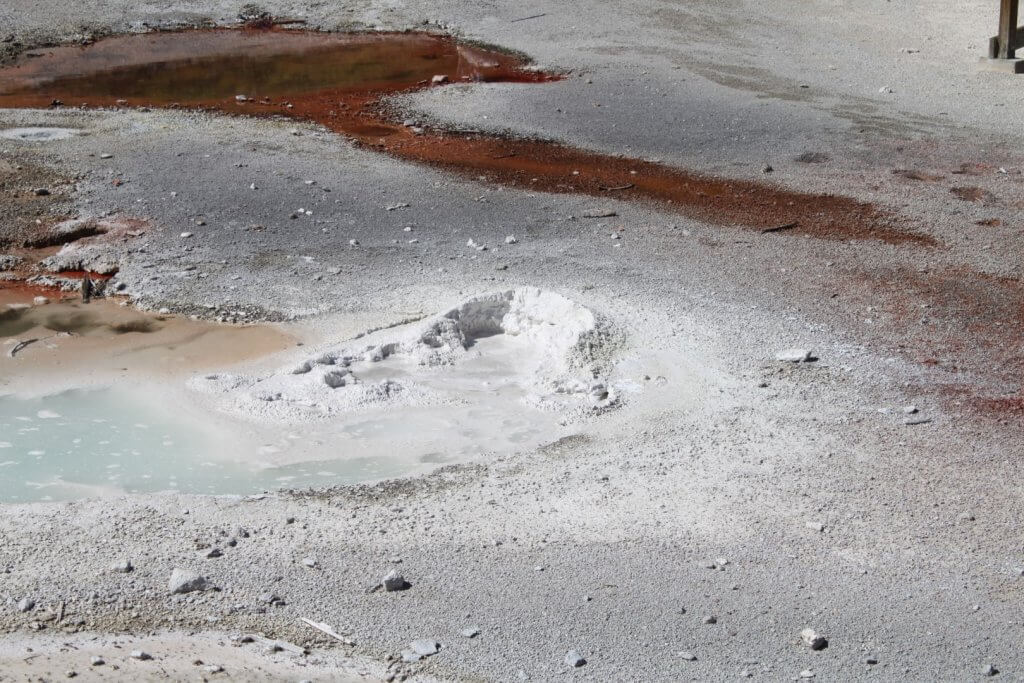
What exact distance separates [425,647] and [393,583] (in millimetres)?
365

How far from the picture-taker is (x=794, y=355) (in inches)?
235

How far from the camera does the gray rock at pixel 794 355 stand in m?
5.94

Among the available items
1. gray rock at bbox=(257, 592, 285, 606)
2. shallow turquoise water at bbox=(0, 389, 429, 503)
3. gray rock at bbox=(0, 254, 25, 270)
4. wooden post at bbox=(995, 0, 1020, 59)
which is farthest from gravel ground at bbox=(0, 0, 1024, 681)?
wooden post at bbox=(995, 0, 1020, 59)

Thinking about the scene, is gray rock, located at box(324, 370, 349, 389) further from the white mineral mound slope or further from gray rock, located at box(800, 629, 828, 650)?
gray rock, located at box(800, 629, 828, 650)

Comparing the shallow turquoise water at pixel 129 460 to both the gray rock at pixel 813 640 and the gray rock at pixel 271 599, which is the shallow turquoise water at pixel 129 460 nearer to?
the gray rock at pixel 271 599

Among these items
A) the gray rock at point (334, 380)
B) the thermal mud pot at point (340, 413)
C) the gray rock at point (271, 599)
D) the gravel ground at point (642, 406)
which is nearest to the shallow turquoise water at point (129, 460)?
the thermal mud pot at point (340, 413)

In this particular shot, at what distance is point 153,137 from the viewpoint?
31.8 feet

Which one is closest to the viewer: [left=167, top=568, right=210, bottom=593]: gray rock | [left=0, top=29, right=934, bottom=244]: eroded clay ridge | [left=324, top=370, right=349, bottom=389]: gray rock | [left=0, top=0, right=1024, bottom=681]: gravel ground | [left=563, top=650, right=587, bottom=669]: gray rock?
[left=563, top=650, right=587, bottom=669]: gray rock

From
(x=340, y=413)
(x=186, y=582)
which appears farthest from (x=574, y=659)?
(x=340, y=413)

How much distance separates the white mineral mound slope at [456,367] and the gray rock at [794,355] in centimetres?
93

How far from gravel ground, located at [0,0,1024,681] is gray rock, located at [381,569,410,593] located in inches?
1.4

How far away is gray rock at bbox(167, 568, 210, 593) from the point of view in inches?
157

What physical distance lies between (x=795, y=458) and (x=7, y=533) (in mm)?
3347

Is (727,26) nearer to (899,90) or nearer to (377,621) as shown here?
(899,90)
